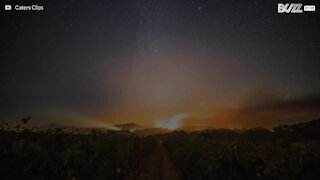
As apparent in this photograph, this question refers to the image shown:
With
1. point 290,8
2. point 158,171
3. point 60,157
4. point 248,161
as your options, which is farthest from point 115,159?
point 290,8

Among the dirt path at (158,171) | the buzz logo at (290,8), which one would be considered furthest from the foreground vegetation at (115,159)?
the buzz logo at (290,8)

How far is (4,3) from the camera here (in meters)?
8.59

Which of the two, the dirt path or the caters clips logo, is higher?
the caters clips logo

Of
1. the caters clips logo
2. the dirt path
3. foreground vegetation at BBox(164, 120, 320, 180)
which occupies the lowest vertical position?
the dirt path

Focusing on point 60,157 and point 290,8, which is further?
point 290,8

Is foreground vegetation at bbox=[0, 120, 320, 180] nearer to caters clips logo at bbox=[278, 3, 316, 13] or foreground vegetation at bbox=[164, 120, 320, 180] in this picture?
foreground vegetation at bbox=[164, 120, 320, 180]

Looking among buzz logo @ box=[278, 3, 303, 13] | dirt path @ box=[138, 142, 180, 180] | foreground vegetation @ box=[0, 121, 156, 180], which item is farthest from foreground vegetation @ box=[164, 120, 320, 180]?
buzz logo @ box=[278, 3, 303, 13]

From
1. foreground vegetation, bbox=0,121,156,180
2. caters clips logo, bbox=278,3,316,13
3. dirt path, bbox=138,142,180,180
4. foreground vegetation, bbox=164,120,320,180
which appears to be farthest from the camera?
caters clips logo, bbox=278,3,316,13

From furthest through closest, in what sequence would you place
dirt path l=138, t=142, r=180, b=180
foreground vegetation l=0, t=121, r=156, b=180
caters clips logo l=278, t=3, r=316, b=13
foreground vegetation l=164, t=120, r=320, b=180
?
caters clips logo l=278, t=3, r=316, b=13
dirt path l=138, t=142, r=180, b=180
foreground vegetation l=164, t=120, r=320, b=180
foreground vegetation l=0, t=121, r=156, b=180

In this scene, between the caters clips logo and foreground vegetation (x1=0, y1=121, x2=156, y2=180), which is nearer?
foreground vegetation (x1=0, y1=121, x2=156, y2=180)

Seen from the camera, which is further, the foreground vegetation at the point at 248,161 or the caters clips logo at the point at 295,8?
the caters clips logo at the point at 295,8

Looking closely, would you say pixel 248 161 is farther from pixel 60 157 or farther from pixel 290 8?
pixel 290 8

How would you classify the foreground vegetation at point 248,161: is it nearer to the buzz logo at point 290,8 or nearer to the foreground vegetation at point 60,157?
the foreground vegetation at point 60,157

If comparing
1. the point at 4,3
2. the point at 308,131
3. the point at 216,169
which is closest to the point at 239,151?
the point at 216,169
